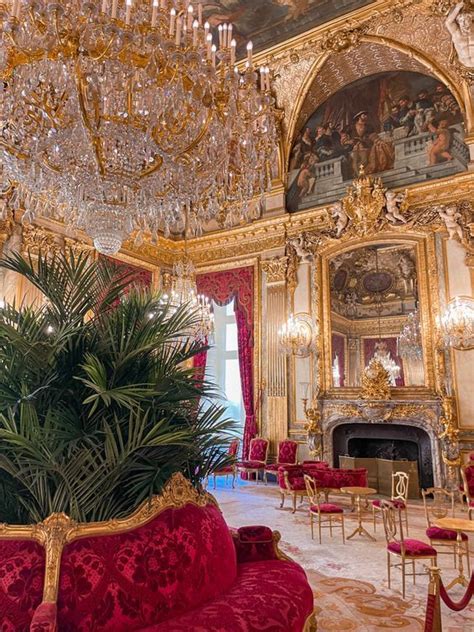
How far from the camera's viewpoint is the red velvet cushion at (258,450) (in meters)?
8.08

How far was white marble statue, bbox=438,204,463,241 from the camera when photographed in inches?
279

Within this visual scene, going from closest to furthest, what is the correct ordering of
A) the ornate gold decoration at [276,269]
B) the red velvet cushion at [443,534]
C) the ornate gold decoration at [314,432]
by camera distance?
the red velvet cushion at [443,534]
the ornate gold decoration at [314,432]
the ornate gold decoration at [276,269]

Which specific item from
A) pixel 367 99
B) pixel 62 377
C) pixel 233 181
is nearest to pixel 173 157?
pixel 233 181

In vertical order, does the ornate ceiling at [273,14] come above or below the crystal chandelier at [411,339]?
above

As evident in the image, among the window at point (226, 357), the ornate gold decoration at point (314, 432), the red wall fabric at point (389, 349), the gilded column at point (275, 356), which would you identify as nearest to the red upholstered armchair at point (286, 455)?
the ornate gold decoration at point (314, 432)

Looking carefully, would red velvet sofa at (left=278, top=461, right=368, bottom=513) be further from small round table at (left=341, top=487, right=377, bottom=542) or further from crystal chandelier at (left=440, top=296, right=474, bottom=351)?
crystal chandelier at (left=440, top=296, right=474, bottom=351)

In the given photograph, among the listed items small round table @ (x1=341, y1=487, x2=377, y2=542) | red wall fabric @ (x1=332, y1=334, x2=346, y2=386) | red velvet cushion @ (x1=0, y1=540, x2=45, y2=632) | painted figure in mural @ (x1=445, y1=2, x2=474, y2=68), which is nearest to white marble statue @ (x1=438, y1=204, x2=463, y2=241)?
painted figure in mural @ (x1=445, y1=2, x2=474, y2=68)

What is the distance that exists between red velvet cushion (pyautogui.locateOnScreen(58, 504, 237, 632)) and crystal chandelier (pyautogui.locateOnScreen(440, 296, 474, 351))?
18.8 feet

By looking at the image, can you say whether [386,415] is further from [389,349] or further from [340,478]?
[340,478]

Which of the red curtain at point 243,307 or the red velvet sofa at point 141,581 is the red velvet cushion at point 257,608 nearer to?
the red velvet sofa at point 141,581

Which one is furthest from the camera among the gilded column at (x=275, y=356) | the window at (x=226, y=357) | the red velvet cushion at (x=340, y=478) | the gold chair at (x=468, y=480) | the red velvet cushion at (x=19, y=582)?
the window at (x=226, y=357)

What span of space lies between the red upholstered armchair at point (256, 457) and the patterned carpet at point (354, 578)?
69.4 inches

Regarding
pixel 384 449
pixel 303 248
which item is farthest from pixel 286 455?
pixel 303 248

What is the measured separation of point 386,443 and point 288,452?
1610 millimetres
